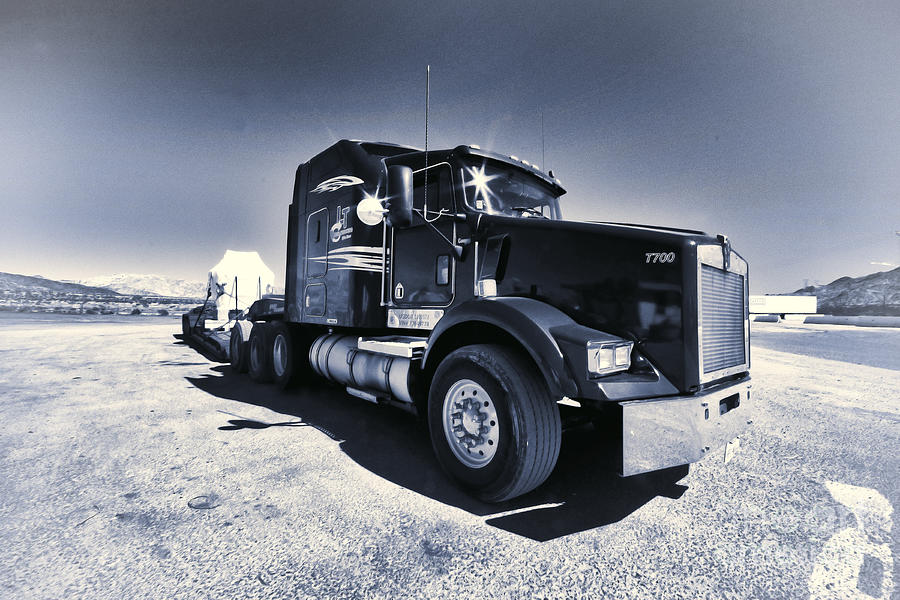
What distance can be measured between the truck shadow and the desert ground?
0.07ft

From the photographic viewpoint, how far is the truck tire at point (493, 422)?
2613 mm

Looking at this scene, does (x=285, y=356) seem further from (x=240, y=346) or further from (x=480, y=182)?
(x=480, y=182)

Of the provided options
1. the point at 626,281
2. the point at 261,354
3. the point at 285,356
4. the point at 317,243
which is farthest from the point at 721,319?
the point at 261,354

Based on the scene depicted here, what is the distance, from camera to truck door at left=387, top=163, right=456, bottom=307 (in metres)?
3.83

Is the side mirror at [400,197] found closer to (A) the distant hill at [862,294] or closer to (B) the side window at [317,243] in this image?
(B) the side window at [317,243]

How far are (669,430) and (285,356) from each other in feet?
17.9

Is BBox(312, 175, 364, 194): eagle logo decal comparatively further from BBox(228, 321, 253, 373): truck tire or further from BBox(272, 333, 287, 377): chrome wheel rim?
BBox(228, 321, 253, 373): truck tire

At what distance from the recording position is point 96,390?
238 inches

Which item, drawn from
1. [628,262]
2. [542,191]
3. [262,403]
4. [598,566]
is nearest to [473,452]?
[598,566]

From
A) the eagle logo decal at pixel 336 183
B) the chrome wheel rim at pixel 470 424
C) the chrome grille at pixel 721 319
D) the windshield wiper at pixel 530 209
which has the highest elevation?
the eagle logo decal at pixel 336 183

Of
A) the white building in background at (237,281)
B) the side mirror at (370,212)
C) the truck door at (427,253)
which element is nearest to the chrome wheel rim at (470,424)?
the truck door at (427,253)

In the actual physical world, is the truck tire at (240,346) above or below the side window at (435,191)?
below

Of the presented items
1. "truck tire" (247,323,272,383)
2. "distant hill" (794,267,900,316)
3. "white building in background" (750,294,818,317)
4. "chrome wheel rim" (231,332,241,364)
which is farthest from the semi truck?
"distant hill" (794,267,900,316)

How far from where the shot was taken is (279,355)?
664 cm
